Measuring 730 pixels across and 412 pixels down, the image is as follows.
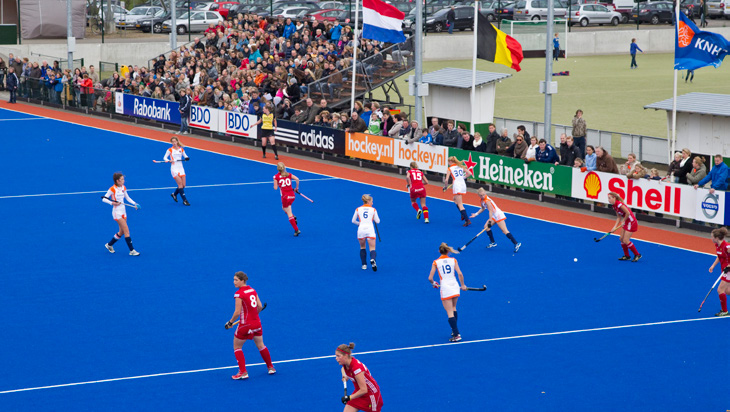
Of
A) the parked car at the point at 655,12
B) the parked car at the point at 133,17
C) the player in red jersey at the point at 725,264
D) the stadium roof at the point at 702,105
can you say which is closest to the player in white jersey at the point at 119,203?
the player in red jersey at the point at 725,264

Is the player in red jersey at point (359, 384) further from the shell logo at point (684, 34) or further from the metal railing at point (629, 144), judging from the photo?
the metal railing at point (629, 144)

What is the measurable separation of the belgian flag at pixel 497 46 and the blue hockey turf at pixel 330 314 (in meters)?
4.62

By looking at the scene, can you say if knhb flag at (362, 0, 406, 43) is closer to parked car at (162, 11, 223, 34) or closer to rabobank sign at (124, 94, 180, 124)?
rabobank sign at (124, 94, 180, 124)

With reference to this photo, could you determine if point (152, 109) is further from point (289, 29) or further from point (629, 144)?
point (629, 144)

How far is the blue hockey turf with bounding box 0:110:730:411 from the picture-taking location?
13.7 meters

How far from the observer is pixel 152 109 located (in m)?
40.6

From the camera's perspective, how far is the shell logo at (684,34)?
2467 cm

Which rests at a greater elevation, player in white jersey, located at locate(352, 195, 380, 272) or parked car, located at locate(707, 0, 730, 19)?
parked car, located at locate(707, 0, 730, 19)

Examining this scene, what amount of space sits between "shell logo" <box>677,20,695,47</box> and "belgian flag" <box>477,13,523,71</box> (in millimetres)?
4470

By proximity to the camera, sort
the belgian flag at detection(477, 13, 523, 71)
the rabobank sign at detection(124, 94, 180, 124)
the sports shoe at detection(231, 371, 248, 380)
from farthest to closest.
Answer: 1. the rabobank sign at detection(124, 94, 180, 124)
2. the belgian flag at detection(477, 13, 523, 71)
3. the sports shoe at detection(231, 371, 248, 380)

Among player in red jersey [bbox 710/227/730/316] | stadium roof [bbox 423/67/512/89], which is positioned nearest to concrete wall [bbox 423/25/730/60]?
stadium roof [bbox 423/67/512/89]

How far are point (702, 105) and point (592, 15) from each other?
43539 mm

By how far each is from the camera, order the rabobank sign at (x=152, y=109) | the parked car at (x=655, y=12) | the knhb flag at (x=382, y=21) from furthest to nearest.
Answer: the parked car at (x=655, y=12)
the rabobank sign at (x=152, y=109)
the knhb flag at (x=382, y=21)

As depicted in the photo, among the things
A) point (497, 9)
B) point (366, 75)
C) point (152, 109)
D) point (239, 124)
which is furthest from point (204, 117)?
point (497, 9)
